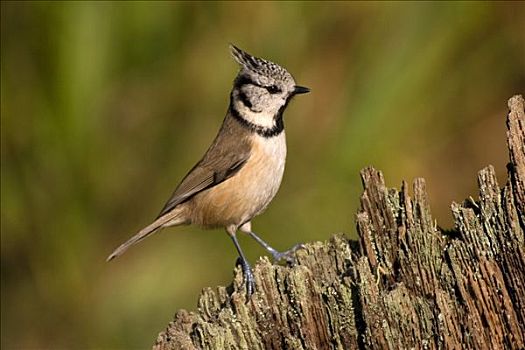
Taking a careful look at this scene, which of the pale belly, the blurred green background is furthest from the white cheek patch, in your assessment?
the blurred green background

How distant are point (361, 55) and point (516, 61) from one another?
980 millimetres

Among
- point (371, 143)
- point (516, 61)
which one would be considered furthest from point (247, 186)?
point (516, 61)

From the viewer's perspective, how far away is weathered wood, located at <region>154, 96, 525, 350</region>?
11.8 ft

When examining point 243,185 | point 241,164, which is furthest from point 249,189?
point 241,164

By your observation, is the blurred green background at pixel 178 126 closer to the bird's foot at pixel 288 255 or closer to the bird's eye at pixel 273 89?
the bird's foot at pixel 288 255

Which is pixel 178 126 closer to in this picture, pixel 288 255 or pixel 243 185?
pixel 243 185

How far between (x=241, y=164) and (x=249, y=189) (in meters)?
0.16

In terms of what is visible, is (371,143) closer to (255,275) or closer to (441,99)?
(441,99)

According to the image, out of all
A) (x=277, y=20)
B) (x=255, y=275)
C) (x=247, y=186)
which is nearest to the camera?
(x=255, y=275)

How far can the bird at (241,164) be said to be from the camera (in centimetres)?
598

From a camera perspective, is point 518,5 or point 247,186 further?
point 518,5

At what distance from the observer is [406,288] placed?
380cm

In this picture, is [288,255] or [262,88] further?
[262,88]

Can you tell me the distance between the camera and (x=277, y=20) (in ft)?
23.3
